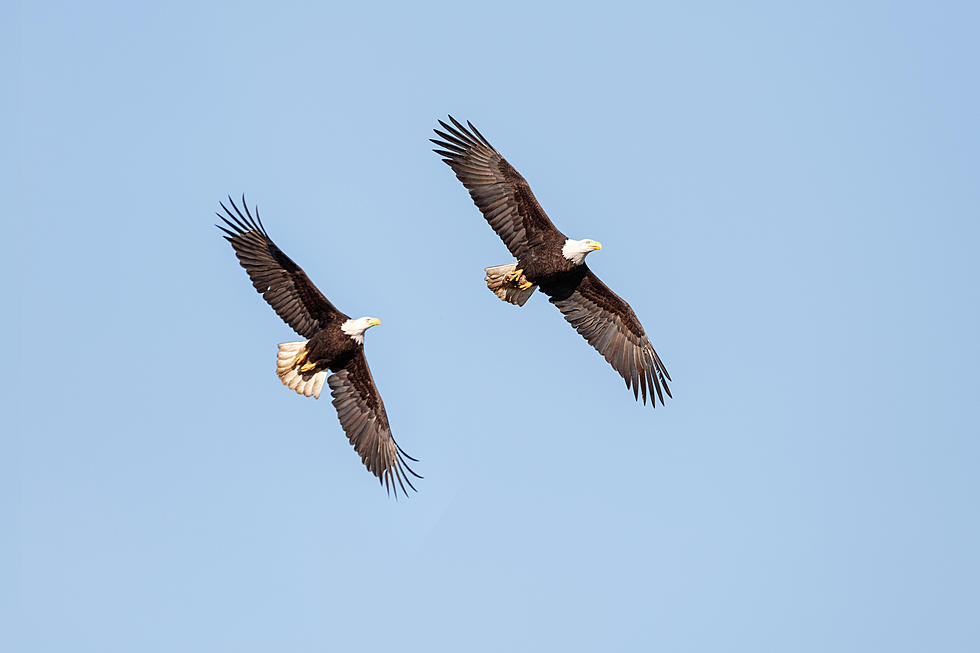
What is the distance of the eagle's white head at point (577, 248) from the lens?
639 inches

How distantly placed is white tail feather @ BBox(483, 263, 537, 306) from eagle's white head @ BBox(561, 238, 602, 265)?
64 centimetres

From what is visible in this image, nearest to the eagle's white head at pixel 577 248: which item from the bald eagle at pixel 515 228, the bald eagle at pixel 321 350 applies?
the bald eagle at pixel 515 228

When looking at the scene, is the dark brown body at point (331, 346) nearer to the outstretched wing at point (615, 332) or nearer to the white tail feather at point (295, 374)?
the white tail feather at point (295, 374)

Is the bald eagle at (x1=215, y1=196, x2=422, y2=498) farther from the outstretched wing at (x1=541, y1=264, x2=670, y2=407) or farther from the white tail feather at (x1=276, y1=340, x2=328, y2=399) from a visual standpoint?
the outstretched wing at (x1=541, y1=264, x2=670, y2=407)

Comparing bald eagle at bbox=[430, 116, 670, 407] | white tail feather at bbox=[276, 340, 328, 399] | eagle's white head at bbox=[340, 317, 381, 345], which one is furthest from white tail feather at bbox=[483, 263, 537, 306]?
white tail feather at bbox=[276, 340, 328, 399]

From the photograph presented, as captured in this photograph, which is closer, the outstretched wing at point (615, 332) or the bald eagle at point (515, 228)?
the bald eagle at point (515, 228)

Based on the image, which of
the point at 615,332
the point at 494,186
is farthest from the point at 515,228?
the point at 615,332

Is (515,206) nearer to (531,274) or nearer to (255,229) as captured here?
(531,274)

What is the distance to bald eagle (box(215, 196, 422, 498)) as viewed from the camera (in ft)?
52.9

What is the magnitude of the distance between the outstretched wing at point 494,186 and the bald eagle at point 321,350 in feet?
6.40

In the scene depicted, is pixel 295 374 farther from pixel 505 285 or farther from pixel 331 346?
pixel 505 285

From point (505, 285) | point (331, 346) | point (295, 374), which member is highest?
point (505, 285)

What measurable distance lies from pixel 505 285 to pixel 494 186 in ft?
4.06

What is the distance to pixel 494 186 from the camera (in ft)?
53.2
